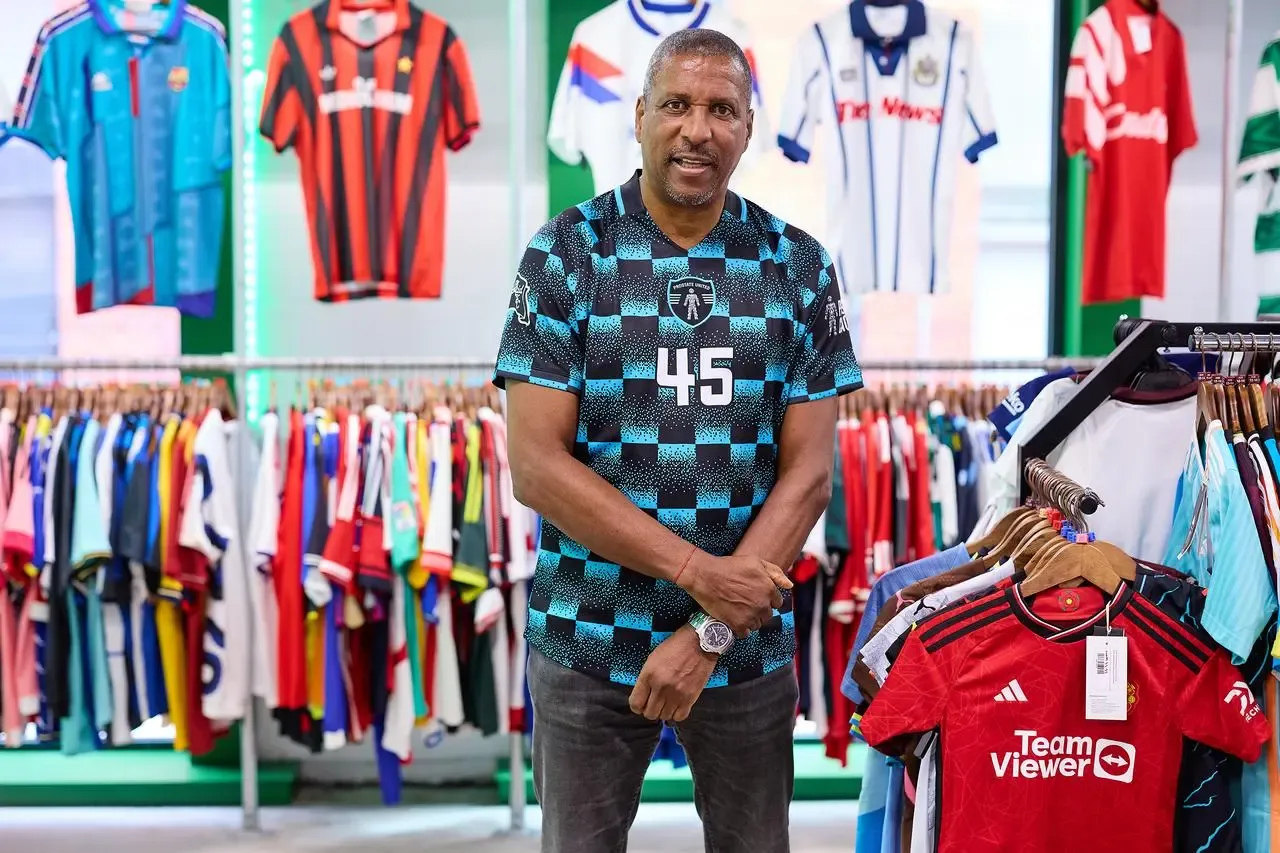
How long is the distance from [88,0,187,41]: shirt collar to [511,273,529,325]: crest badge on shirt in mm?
2340

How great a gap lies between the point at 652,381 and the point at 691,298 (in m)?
0.14

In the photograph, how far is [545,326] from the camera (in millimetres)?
1769

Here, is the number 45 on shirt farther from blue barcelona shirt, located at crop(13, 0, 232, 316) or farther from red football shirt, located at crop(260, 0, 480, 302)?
blue barcelona shirt, located at crop(13, 0, 232, 316)

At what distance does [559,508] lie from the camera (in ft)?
5.70

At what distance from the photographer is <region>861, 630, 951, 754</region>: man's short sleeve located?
1.79 m

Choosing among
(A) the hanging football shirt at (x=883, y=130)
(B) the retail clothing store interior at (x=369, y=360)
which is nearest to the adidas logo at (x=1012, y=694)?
(B) the retail clothing store interior at (x=369, y=360)

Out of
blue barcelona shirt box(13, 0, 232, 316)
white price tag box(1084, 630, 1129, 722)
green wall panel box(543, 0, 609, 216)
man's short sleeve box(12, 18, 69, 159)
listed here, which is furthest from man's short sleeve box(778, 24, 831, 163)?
white price tag box(1084, 630, 1129, 722)

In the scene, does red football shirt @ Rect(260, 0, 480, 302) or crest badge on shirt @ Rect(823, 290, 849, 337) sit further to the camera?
red football shirt @ Rect(260, 0, 480, 302)

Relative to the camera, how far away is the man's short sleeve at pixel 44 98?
3525 mm

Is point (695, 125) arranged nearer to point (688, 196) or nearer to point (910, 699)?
point (688, 196)

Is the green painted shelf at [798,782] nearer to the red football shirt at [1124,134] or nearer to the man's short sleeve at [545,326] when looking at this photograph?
the red football shirt at [1124,134]

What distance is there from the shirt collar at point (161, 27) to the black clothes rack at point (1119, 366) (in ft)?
9.17

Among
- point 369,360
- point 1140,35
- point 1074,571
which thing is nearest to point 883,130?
point 1140,35

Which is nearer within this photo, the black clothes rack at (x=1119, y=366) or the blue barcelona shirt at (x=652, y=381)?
the blue barcelona shirt at (x=652, y=381)
